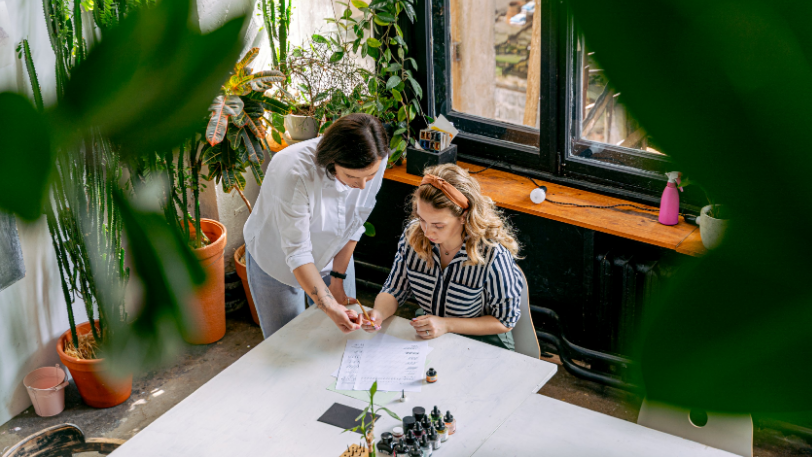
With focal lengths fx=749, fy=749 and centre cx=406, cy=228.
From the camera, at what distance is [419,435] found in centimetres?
219

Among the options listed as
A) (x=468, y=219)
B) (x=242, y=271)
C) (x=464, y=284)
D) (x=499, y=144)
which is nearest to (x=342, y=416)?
(x=464, y=284)

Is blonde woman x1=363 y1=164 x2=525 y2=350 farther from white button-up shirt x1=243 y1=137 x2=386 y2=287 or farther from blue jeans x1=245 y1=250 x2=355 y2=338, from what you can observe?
blue jeans x1=245 y1=250 x2=355 y2=338

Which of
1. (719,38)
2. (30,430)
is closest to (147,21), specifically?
(719,38)

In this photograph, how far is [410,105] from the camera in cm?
411

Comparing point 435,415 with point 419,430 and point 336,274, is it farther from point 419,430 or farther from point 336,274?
point 336,274

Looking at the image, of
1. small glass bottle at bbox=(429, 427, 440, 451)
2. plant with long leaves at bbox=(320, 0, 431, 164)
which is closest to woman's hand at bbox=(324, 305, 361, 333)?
small glass bottle at bbox=(429, 427, 440, 451)

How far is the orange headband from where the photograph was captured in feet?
8.81

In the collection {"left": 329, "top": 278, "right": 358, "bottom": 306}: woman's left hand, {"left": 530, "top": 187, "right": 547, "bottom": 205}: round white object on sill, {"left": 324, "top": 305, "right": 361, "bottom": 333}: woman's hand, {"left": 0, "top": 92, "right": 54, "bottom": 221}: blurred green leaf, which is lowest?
{"left": 329, "top": 278, "right": 358, "bottom": 306}: woman's left hand

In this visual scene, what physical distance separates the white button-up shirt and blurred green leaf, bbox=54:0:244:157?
8.23 feet

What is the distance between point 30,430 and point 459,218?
2.26 metres

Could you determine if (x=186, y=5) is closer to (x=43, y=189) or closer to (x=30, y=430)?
(x=43, y=189)

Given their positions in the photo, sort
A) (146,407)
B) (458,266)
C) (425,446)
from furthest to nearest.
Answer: (146,407) < (458,266) < (425,446)

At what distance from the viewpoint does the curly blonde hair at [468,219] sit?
8.90 ft

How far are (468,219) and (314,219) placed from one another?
1.91 ft
